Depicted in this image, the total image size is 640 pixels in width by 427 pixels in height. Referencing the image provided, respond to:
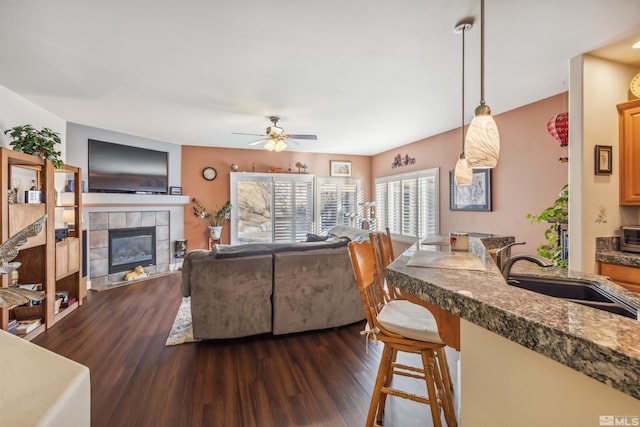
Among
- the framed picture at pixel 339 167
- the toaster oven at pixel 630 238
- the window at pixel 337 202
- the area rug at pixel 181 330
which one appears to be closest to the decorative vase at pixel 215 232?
the window at pixel 337 202

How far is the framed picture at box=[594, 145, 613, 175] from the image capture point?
2.29 metres

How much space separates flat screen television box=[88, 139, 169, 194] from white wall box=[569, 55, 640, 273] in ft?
19.2

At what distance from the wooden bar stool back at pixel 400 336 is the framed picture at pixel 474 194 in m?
2.94

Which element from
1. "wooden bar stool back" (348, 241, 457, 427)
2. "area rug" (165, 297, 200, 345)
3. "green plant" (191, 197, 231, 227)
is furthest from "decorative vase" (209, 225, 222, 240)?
"wooden bar stool back" (348, 241, 457, 427)

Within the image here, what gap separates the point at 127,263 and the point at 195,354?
3236 mm

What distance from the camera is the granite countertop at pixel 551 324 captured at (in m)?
0.46

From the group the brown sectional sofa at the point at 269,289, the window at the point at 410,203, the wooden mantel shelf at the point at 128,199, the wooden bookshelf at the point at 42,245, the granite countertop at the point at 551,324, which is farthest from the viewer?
the window at the point at 410,203

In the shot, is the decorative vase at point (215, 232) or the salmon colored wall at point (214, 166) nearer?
the decorative vase at point (215, 232)

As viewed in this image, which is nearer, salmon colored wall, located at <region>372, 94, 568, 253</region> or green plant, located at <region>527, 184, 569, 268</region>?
green plant, located at <region>527, 184, 569, 268</region>

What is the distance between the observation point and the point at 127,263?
4.86 metres

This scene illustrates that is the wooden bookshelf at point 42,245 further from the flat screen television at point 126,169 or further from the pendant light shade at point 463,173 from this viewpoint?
the pendant light shade at point 463,173

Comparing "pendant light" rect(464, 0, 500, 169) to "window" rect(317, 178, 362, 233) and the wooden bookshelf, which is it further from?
"window" rect(317, 178, 362, 233)

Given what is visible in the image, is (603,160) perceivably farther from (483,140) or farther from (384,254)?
(384,254)

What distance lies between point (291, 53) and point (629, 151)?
112 inches
